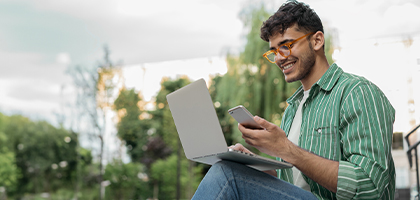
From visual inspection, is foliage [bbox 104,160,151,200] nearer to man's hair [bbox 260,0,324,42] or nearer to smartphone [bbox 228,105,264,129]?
man's hair [bbox 260,0,324,42]

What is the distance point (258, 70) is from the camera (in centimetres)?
931

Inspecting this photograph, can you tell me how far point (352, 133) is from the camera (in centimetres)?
114

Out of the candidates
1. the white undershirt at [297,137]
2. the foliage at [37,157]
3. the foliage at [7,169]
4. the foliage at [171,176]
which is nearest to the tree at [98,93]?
the foliage at [171,176]

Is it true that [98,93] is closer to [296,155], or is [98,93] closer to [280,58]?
[280,58]

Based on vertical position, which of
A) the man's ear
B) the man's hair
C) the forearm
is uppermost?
the man's hair

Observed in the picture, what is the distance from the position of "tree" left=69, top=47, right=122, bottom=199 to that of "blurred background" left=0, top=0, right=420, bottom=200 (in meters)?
0.04

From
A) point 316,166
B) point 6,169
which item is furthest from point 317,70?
point 6,169

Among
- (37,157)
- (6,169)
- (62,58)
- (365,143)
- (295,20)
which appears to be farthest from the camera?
(62,58)

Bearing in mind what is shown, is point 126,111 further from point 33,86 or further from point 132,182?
point 33,86

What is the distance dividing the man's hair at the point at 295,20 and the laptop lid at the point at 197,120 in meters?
0.56

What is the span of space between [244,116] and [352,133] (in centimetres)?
34

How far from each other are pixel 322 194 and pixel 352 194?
0.18 metres

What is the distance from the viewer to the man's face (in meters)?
1.50

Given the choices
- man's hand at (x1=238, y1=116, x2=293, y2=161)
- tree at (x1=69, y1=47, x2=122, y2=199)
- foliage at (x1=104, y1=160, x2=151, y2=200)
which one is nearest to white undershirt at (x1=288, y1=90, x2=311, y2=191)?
man's hand at (x1=238, y1=116, x2=293, y2=161)
